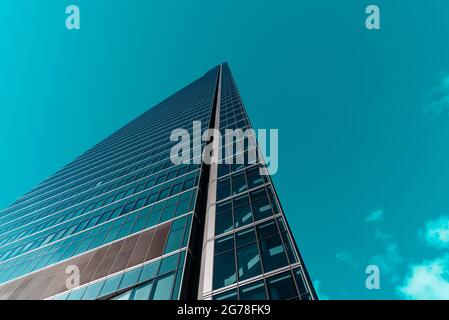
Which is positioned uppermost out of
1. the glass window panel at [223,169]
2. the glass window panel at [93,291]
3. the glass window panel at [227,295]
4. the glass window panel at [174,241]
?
the glass window panel at [223,169]

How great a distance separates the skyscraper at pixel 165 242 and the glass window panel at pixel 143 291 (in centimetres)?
7

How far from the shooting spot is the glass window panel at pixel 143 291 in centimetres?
1788

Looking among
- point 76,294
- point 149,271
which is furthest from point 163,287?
point 76,294

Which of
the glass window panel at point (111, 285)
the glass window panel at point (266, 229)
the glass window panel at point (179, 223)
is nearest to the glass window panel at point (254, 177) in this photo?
the glass window panel at point (266, 229)

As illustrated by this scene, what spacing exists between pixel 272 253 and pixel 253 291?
2783 millimetres

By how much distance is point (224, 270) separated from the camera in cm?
1783

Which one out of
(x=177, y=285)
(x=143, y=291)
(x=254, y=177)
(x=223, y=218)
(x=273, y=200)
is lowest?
(x=177, y=285)

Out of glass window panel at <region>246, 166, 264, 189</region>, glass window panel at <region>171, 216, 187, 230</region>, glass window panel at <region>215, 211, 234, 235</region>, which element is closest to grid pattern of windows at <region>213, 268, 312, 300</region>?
glass window panel at <region>215, 211, 234, 235</region>

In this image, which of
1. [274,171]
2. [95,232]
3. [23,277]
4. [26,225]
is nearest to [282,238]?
[274,171]

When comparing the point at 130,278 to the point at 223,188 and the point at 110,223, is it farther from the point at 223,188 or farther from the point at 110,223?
the point at 110,223

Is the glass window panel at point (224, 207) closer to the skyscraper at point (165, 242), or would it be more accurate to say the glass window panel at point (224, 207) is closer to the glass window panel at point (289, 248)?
the skyscraper at point (165, 242)
